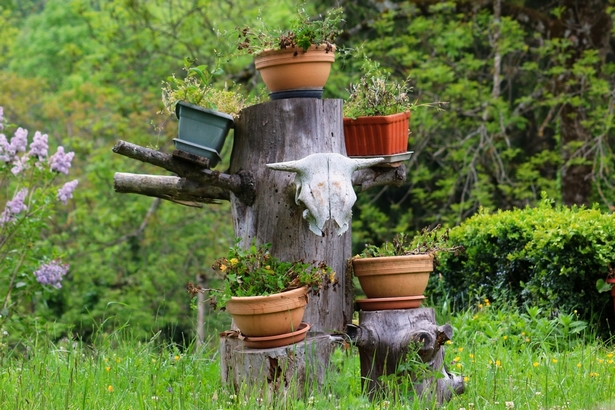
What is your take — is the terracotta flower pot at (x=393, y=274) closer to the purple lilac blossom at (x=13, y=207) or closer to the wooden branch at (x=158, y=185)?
the wooden branch at (x=158, y=185)

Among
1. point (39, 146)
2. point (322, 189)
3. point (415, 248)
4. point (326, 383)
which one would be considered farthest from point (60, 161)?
point (326, 383)

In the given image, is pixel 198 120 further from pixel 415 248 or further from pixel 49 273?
pixel 49 273

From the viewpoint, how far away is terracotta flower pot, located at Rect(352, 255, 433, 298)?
3.62 meters

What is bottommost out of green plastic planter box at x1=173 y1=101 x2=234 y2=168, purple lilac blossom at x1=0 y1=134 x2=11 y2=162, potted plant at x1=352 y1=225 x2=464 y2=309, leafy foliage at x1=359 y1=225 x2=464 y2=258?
potted plant at x1=352 y1=225 x2=464 y2=309

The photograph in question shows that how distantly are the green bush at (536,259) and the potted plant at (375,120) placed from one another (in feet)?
5.08

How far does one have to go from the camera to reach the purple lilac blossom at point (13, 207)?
5.17 meters

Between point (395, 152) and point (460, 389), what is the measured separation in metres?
1.29

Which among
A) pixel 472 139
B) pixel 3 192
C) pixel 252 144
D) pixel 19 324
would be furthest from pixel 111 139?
pixel 252 144

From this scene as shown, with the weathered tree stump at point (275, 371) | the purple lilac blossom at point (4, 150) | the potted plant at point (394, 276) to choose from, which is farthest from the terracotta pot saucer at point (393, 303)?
the purple lilac blossom at point (4, 150)

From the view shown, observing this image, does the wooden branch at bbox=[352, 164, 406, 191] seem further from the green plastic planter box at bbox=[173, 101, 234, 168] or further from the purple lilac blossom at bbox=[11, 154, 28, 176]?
the purple lilac blossom at bbox=[11, 154, 28, 176]

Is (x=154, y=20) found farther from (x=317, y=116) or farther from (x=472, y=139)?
Result: (x=317, y=116)

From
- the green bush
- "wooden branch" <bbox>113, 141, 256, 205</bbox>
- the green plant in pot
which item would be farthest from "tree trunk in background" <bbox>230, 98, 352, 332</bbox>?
the green bush

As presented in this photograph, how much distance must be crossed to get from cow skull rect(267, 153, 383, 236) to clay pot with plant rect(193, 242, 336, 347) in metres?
0.23

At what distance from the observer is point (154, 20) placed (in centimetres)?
1100
